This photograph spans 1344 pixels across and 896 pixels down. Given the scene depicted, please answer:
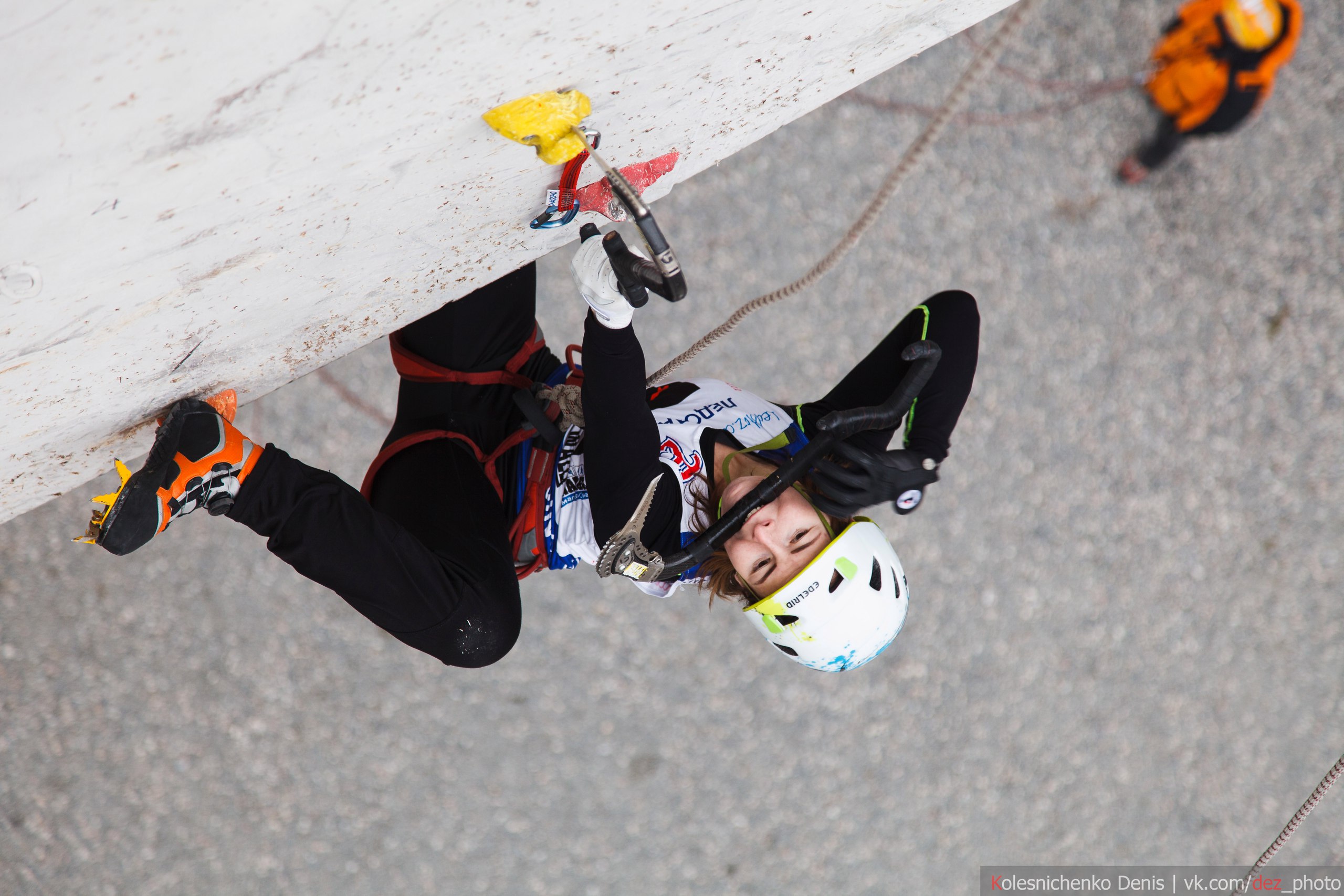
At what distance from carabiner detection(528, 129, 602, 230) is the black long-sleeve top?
242 millimetres

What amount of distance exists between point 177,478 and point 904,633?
2.55 metres

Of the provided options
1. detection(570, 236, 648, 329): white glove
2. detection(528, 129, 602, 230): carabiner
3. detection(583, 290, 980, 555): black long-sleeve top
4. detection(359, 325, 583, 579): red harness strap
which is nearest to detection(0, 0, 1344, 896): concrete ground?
detection(359, 325, 583, 579): red harness strap

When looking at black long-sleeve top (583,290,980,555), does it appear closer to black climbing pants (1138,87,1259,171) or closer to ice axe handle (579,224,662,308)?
ice axe handle (579,224,662,308)

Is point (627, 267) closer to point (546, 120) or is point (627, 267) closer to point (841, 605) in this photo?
point (546, 120)

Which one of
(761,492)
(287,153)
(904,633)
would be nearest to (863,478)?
(761,492)

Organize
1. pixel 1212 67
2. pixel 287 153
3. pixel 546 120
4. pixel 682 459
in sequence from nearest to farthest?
pixel 287 153 < pixel 546 120 < pixel 682 459 < pixel 1212 67

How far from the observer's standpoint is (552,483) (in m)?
1.93

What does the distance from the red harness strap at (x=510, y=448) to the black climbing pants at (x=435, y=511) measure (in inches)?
0.7

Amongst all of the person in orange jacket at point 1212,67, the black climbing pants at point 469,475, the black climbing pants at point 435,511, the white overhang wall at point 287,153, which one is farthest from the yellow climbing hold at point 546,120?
the person in orange jacket at point 1212,67

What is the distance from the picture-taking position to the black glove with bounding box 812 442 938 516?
5.67 feet

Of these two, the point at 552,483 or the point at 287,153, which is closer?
the point at 287,153

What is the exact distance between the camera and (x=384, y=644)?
2.96 meters

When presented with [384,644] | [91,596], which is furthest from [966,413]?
[91,596]

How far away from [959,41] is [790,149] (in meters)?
0.80
